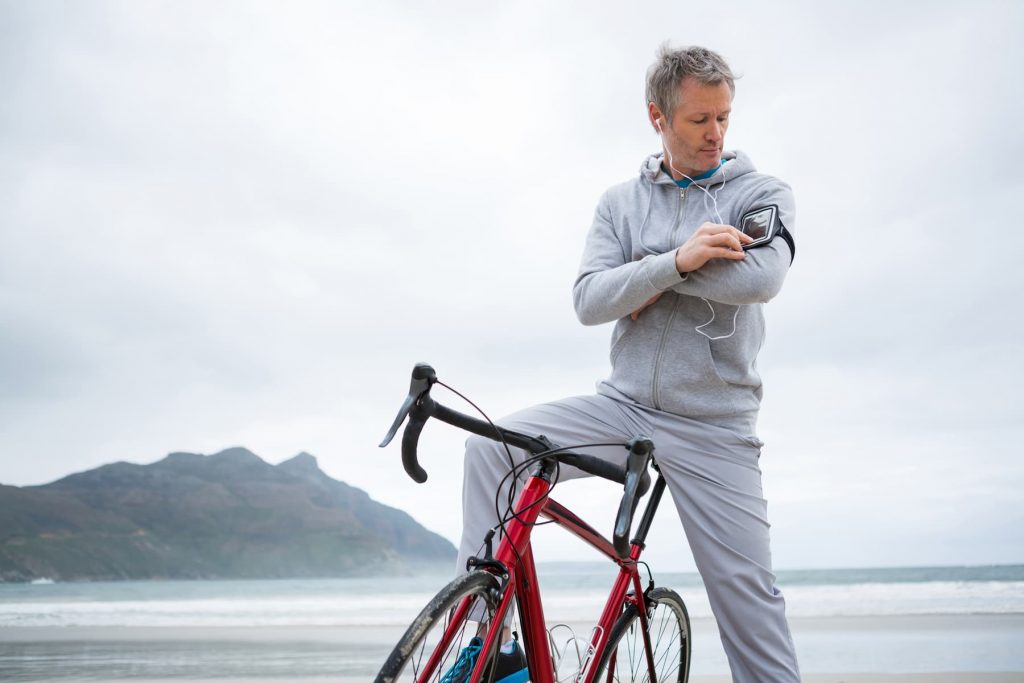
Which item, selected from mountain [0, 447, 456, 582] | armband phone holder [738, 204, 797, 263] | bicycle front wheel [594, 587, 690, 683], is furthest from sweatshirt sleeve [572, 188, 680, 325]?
mountain [0, 447, 456, 582]

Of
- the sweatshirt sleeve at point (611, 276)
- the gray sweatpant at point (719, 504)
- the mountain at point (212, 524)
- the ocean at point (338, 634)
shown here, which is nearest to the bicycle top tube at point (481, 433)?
the gray sweatpant at point (719, 504)

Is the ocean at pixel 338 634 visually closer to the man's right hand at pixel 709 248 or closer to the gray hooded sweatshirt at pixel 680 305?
the gray hooded sweatshirt at pixel 680 305

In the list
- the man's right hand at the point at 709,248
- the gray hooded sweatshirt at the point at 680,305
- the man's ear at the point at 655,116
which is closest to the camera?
the man's right hand at the point at 709,248

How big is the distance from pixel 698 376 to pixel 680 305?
7.3 inches

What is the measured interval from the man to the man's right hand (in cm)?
6

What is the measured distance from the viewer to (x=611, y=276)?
2.07 meters

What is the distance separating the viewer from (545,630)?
5.83ft

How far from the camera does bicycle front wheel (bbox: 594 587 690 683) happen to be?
87.4 inches

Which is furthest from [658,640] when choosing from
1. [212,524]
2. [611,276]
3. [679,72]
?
[212,524]

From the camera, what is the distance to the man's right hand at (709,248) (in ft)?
6.13

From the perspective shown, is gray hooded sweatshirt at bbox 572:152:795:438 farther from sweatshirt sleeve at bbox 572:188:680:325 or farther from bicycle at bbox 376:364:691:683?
bicycle at bbox 376:364:691:683

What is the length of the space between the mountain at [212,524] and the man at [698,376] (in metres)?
24.9

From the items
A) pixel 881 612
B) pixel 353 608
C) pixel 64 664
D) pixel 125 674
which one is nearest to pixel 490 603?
pixel 125 674

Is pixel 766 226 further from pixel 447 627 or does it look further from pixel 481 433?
pixel 447 627
